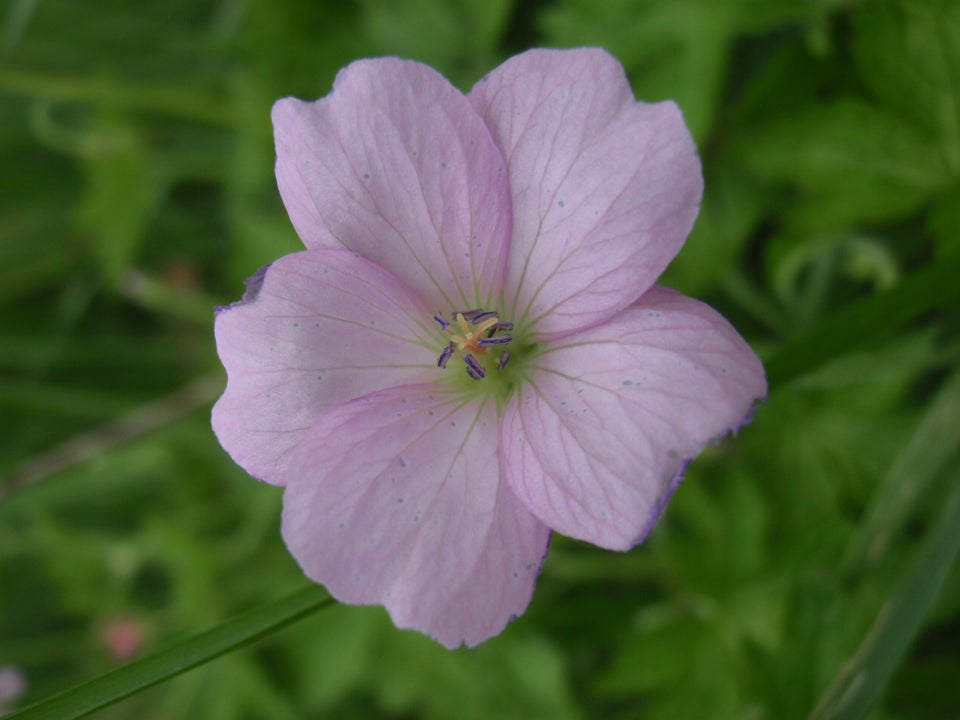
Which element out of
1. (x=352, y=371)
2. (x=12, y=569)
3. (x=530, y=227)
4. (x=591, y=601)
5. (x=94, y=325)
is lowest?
(x=12, y=569)

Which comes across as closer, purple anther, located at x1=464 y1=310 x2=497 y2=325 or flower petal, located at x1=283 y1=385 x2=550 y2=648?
flower petal, located at x1=283 y1=385 x2=550 y2=648

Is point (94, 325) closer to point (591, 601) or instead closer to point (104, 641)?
point (104, 641)

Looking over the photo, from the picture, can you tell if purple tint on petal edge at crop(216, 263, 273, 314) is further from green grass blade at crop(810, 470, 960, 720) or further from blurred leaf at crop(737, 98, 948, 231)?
blurred leaf at crop(737, 98, 948, 231)

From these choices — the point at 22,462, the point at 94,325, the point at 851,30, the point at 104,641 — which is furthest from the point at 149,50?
the point at 851,30

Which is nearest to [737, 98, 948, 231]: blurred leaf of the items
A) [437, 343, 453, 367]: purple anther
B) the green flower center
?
the green flower center

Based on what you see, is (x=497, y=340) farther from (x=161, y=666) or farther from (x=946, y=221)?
(x=946, y=221)

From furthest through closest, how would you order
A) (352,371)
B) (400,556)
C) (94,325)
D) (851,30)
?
(94,325), (851,30), (352,371), (400,556)
